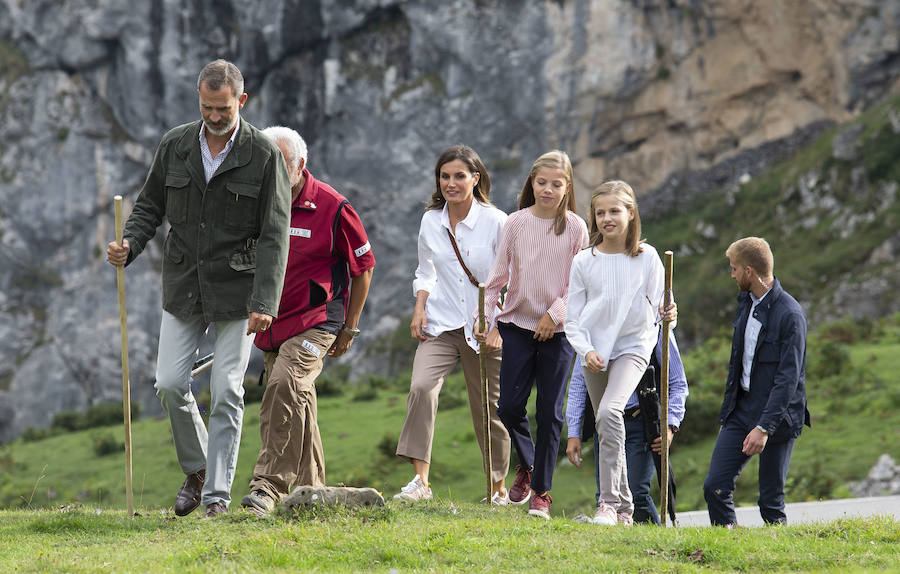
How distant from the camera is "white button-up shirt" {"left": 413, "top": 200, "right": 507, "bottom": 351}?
26.6 feet

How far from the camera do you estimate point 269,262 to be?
6477mm

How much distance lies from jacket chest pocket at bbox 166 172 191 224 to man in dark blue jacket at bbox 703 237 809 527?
12.4ft

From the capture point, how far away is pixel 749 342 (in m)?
7.29

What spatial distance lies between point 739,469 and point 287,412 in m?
3.27

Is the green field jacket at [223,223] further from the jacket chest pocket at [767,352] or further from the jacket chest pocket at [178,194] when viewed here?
the jacket chest pocket at [767,352]

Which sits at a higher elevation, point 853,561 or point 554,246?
point 554,246

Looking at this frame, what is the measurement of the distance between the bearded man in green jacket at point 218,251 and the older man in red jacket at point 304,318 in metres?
0.37

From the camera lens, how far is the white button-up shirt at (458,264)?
26.6ft

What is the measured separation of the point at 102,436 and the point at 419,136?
23826 mm

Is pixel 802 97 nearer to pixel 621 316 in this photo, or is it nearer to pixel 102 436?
pixel 102 436

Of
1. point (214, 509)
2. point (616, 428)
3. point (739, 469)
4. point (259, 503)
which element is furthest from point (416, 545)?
point (739, 469)

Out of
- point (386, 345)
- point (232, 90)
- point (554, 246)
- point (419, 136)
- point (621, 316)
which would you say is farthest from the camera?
point (419, 136)

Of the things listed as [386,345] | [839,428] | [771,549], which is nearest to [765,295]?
[771,549]

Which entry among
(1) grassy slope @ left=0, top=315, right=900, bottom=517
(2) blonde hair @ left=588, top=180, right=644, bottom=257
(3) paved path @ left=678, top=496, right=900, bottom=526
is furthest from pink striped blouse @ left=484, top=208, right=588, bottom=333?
(1) grassy slope @ left=0, top=315, right=900, bottom=517
